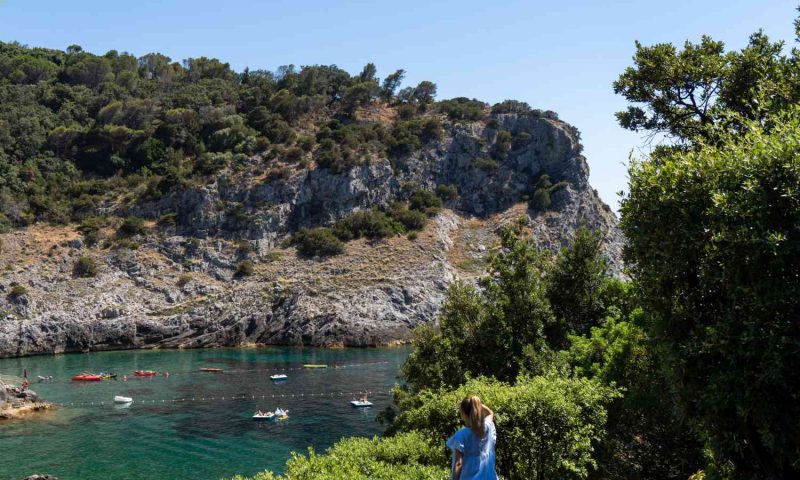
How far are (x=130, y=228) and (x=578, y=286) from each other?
79.1 meters

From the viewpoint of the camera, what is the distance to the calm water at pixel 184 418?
31.0 m

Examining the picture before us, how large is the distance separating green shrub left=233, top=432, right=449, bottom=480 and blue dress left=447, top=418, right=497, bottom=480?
198cm

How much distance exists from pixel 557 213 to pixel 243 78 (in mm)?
80358

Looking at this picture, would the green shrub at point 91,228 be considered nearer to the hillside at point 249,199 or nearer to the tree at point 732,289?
the hillside at point 249,199

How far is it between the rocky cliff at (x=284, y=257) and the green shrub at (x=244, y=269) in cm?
72

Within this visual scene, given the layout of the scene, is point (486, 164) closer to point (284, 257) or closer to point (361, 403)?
point (284, 257)

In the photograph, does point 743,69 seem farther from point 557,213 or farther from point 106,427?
point 557,213

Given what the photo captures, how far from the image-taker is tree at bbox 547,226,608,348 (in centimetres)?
2659

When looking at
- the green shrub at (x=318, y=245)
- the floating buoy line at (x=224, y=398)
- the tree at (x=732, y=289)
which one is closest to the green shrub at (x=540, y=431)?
the tree at (x=732, y=289)

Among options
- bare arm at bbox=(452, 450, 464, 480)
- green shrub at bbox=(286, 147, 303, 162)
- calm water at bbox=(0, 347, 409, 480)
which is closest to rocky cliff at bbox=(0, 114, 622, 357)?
green shrub at bbox=(286, 147, 303, 162)

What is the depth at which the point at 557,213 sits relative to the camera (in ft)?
358

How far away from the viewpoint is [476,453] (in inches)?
330

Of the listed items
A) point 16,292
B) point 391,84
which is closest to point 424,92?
point 391,84

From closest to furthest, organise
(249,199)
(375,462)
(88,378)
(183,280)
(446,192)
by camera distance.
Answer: (375,462) < (88,378) < (183,280) < (249,199) < (446,192)
